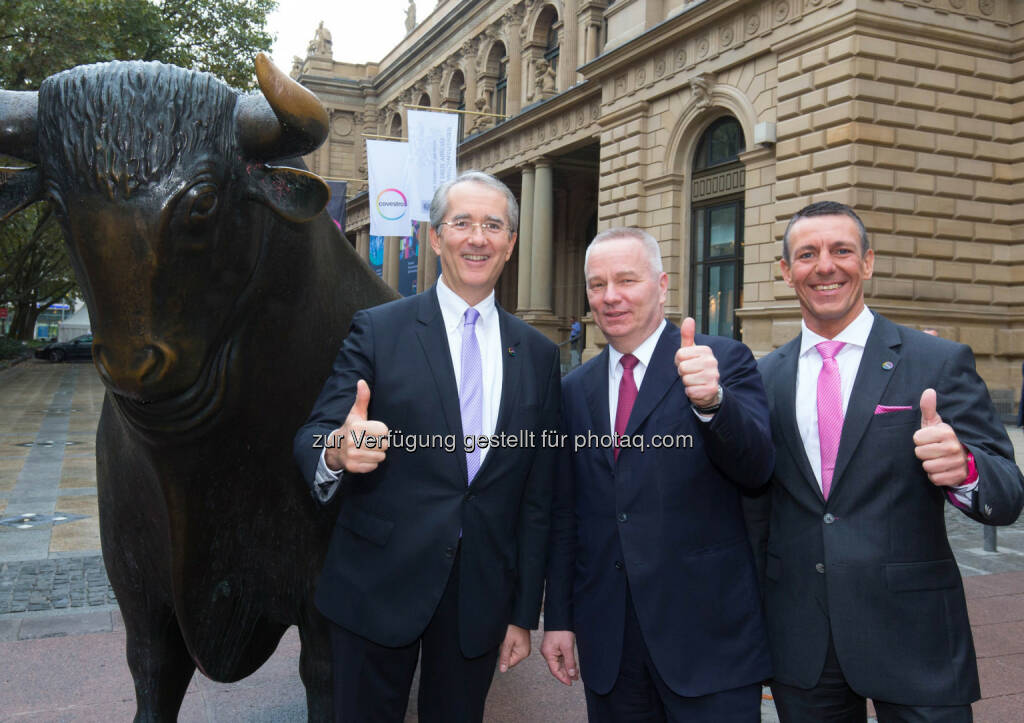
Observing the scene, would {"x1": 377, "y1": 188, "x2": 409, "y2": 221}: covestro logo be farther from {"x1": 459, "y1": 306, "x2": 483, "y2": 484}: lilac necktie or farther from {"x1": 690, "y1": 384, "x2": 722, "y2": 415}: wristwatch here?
{"x1": 690, "y1": 384, "x2": 722, "y2": 415}: wristwatch

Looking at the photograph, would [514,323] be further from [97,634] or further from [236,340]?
[97,634]

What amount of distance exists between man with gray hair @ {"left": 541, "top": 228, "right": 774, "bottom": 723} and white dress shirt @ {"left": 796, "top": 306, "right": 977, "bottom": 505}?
185 mm

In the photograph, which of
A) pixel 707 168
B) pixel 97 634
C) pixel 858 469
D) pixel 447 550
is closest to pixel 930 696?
pixel 858 469

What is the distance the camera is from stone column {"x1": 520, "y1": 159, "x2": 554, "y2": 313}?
87.9ft

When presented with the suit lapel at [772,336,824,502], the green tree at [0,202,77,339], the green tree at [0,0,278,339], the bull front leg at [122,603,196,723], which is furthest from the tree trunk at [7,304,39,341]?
the suit lapel at [772,336,824,502]

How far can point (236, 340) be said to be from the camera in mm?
1992

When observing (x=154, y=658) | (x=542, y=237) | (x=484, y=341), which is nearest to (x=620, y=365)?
(x=484, y=341)

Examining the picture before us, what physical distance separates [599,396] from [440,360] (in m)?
0.59

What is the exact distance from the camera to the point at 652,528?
241 centimetres

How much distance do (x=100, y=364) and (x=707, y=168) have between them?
18228 millimetres

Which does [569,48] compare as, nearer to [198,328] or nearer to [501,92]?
[501,92]

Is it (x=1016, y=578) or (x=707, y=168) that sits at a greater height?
(x=707, y=168)

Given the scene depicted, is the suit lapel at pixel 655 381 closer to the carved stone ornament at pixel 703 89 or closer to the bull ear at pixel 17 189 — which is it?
the bull ear at pixel 17 189

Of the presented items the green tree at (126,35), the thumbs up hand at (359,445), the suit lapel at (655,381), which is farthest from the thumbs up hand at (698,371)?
the green tree at (126,35)
